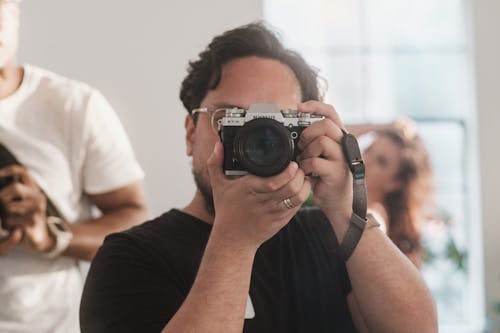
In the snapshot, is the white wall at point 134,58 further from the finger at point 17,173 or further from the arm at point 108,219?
the finger at point 17,173

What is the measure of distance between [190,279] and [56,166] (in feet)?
2.21

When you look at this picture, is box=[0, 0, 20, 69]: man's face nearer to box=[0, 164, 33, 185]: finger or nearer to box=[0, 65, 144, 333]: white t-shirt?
box=[0, 65, 144, 333]: white t-shirt

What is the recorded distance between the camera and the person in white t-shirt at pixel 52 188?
1.45 meters

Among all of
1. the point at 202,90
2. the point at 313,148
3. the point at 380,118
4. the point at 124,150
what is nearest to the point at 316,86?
the point at 202,90

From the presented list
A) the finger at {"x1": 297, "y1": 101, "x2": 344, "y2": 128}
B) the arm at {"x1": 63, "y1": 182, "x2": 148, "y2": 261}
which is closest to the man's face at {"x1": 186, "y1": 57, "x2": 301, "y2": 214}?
the finger at {"x1": 297, "y1": 101, "x2": 344, "y2": 128}

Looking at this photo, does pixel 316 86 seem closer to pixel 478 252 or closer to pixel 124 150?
pixel 124 150

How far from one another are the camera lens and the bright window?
2.65 meters

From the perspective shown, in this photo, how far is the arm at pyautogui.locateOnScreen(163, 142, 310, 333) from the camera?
802 mm

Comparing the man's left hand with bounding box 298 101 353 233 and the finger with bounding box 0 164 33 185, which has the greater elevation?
the man's left hand with bounding box 298 101 353 233

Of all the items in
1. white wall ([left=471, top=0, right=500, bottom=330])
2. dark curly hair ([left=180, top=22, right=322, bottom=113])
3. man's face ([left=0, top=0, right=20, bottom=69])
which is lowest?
white wall ([left=471, top=0, right=500, bottom=330])

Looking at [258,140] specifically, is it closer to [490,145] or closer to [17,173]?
[17,173]

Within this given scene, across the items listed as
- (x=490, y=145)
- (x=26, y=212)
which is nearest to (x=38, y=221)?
(x=26, y=212)

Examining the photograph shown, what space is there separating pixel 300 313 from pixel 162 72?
1343 mm

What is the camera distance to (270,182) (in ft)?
2.70
